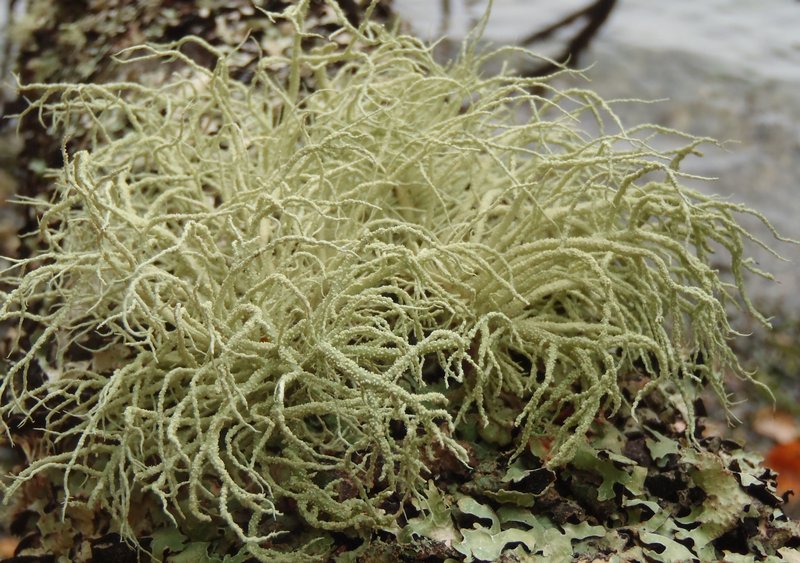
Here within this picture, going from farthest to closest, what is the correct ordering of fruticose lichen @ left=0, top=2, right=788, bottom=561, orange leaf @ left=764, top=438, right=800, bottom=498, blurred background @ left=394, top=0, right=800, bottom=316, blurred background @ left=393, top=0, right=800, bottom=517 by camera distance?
blurred background @ left=394, top=0, right=800, bottom=316 → blurred background @ left=393, top=0, right=800, bottom=517 → orange leaf @ left=764, top=438, right=800, bottom=498 → fruticose lichen @ left=0, top=2, right=788, bottom=561

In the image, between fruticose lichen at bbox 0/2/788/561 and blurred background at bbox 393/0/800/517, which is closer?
fruticose lichen at bbox 0/2/788/561

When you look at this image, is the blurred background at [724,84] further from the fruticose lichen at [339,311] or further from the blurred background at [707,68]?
the fruticose lichen at [339,311]

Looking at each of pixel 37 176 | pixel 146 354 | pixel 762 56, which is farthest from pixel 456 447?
pixel 762 56

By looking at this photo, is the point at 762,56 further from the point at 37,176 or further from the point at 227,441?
the point at 227,441

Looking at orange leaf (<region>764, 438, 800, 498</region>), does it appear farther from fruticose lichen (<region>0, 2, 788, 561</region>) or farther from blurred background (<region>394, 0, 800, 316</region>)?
fruticose lichen (<region>0, 2, 788, 561</region>)

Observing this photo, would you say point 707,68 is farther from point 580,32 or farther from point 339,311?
point 339,311

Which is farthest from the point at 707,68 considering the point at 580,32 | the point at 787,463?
the point at 787,463

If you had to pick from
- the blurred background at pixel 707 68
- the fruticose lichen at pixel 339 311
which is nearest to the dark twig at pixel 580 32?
the blurred background at pixel 707 68

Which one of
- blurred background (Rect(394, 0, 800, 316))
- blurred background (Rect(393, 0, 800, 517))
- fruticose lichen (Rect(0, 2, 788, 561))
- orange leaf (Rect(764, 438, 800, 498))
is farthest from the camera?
blurred background (Rect(394, 0, 800, 316))

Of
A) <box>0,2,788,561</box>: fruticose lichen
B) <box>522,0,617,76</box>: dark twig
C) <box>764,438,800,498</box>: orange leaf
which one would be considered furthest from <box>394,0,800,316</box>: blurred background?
<box>0,2,788,561</box>: fruticose lichen
